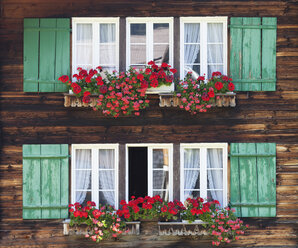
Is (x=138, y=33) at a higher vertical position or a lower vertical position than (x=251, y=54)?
higher

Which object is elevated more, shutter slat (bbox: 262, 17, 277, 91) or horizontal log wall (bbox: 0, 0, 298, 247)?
shutter slat (bbox: 262, 17, 277, 91)

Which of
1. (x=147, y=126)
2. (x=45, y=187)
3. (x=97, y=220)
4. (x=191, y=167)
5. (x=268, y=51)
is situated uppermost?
(x=268, y=51)

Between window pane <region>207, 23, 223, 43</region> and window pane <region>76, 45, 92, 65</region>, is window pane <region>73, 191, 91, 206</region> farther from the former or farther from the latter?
window pane <region>207, 23, 223, 43</region>

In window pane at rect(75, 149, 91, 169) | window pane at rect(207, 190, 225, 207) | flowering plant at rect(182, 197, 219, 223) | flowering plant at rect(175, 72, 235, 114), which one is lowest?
flowering plant at rect(182, 197, 219, 223)

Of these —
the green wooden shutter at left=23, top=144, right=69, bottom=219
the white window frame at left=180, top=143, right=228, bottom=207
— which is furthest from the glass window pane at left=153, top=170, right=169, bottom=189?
the green wooden shutter at left=23, top=144, right=69, bottom=219

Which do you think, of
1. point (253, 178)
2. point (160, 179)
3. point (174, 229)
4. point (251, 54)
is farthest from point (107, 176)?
point (251, 54)

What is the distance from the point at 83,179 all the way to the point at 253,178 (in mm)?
2789

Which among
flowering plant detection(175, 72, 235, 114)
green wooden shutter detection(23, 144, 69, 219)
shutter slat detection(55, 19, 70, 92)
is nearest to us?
flowering plant detection(175, 72, 235, 114)

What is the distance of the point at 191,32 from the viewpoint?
25.4 feet

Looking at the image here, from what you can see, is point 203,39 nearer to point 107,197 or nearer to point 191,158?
point 191,158

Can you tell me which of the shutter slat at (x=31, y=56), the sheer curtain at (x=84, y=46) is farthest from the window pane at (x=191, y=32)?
the shutter slat at (x=31, y=56)

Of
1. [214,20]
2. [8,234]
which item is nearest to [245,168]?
[214,20]

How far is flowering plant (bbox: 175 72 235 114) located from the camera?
7.27m

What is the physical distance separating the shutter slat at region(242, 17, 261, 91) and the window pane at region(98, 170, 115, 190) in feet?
8.59
